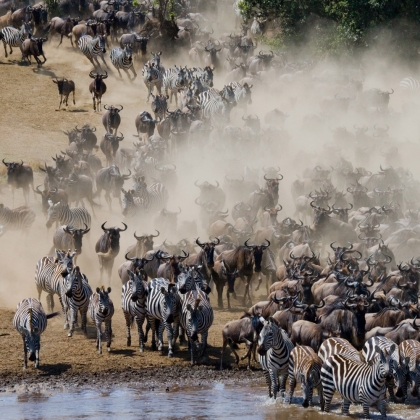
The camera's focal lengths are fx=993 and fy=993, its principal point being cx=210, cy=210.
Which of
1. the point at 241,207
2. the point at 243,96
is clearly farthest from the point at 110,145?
the point at 243,96

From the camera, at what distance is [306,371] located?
56.7 ft

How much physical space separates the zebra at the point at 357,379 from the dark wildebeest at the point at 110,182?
65.0 feet

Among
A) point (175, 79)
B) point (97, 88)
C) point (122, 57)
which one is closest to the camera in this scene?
point (97, 88)

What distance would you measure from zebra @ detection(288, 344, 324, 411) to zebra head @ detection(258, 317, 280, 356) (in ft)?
1.45

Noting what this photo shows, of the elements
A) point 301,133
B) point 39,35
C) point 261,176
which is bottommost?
point 261,176

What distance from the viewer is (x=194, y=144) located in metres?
41.7

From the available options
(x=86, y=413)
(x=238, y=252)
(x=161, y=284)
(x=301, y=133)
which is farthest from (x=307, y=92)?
(x=86, y=413)

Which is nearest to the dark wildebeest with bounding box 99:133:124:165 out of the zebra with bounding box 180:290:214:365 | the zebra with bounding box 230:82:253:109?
the zebra with bounding box 230:82:253:109

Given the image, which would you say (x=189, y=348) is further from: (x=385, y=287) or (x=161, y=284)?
(x=385, y=287)

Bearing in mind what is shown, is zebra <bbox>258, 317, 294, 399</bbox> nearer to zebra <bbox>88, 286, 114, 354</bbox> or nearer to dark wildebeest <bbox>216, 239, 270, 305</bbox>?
zebra <bbox>88, 286, 114, 354</bbox>

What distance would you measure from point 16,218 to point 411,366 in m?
16.9

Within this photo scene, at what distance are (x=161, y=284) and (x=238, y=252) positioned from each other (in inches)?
223

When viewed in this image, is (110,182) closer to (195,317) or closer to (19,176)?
(19,176)

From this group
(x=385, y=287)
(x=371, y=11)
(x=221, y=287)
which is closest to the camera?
(x=385, y=287)
